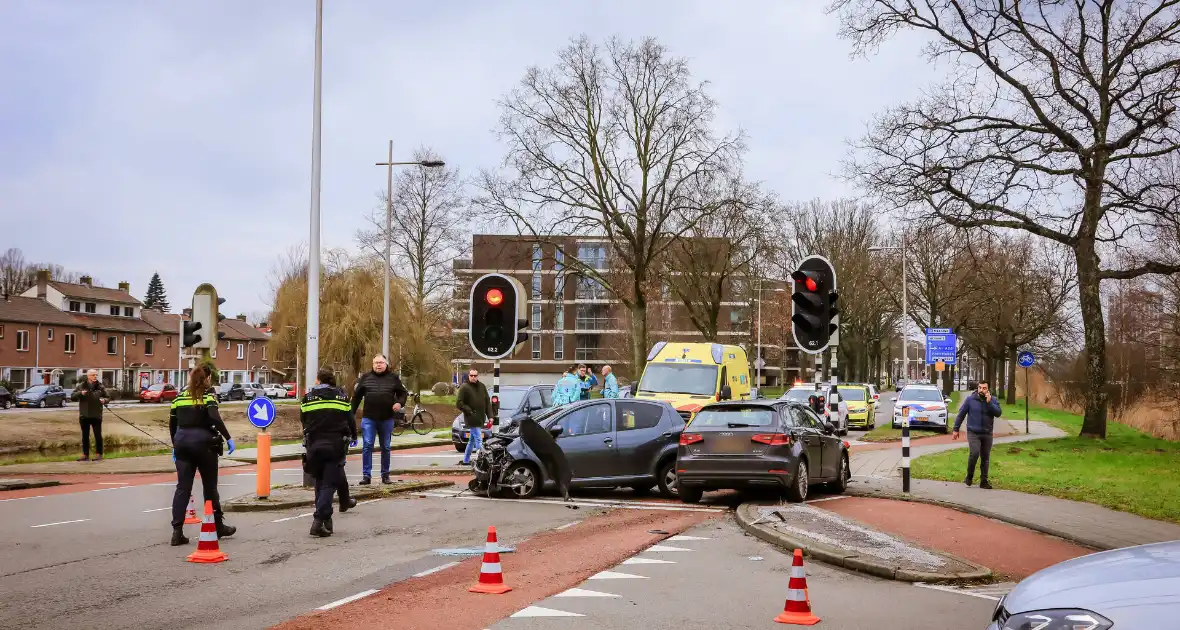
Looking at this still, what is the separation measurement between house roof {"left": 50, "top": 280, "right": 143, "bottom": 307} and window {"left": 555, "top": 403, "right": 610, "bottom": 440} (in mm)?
75986

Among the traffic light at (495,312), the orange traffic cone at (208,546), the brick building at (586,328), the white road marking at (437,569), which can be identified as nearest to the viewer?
the white road marking at (437,569)

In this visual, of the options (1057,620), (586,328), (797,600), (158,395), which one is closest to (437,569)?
(797,600)

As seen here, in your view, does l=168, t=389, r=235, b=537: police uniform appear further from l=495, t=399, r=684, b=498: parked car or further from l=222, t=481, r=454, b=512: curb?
l=495, t=399, r=684, b=498: parked car

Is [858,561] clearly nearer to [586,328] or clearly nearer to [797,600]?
[797,600]

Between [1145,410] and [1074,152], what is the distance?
2309cm

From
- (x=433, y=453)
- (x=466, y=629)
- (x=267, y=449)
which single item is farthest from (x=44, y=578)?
(x=433, y=453)

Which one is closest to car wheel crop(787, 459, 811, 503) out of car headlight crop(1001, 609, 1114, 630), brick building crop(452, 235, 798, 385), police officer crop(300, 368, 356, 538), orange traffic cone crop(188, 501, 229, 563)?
police officer crop(300, 368, 356, 538)

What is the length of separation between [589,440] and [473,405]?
4824mm

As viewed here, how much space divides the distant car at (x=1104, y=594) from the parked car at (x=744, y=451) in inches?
365

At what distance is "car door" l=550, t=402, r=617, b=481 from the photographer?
1599 centimetres

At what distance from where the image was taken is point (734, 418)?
1493 centimetres

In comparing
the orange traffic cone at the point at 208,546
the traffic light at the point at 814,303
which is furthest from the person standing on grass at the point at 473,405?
the orange traffic cone at the point at 208,546

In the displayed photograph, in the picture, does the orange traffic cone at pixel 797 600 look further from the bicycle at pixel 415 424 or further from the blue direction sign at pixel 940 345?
the blue direction sign at pixel 940 345

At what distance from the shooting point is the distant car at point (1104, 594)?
4.17m
